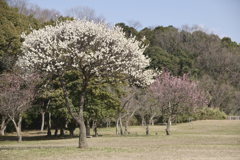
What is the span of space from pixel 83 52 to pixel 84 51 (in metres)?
0.12

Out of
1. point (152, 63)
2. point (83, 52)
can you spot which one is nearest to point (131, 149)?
point (83, 52)

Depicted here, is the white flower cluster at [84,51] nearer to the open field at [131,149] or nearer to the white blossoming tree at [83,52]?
the white blossoming tree at [83,52]

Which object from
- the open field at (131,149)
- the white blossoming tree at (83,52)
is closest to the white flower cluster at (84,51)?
the white blossoming tree at (83,52)

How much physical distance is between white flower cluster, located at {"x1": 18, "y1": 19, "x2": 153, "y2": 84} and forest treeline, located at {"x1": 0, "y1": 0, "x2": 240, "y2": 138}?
2826mm

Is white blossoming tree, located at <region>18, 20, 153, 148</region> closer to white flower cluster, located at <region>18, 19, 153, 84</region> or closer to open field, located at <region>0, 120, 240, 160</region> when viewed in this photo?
white flower cluster, located at <region>18, 19, 153, 84</region>

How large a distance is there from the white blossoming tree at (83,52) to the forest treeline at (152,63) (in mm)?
2822

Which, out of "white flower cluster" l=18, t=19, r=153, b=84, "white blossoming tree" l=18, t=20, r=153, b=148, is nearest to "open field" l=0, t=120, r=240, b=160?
"white blossoming tree" l=18, t=20, r=153, b=148

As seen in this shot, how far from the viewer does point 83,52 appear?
15.4 m

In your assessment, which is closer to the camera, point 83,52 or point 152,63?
point 83,52

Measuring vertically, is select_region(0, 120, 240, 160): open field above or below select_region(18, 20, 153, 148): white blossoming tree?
below

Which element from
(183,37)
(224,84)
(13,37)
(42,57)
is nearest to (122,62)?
(42,57)

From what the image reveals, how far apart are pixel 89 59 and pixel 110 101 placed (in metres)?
16.5

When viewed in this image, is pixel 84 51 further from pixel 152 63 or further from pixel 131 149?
pixel 152 63

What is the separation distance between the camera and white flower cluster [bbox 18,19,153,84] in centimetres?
1525
